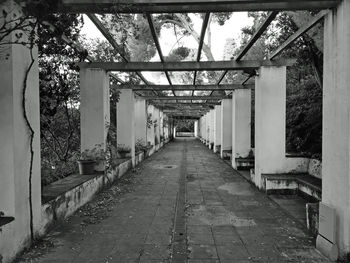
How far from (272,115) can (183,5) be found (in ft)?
14.4

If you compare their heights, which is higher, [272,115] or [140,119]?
[140,119]

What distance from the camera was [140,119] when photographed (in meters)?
15.5

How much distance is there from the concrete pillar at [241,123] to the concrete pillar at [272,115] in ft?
11.7

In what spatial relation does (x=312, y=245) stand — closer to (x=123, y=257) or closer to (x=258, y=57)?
(x=123, y=257)

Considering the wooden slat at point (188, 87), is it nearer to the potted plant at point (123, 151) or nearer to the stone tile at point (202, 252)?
the potted plant at point (123, 151)

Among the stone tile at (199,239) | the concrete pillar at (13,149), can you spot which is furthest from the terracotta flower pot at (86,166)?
the stone tile at (199,239)

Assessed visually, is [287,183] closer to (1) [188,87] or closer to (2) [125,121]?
(1) [188,87]

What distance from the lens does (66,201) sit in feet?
17.2

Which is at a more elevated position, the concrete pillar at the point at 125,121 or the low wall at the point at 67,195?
the concrete pillar at the point at 125,121

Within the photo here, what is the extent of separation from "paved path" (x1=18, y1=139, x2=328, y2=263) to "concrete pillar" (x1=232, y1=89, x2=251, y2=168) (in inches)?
150

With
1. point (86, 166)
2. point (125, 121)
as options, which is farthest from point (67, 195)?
point (125, 121)

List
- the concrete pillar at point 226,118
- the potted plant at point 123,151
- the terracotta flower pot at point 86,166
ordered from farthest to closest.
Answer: the concrete pillar at point 226,118 < the potted plant at point 123,151 < the terracotta flower pot at point 86,166

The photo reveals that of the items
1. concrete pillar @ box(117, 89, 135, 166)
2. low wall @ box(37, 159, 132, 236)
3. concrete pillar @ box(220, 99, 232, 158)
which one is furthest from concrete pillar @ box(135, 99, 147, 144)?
low wall @ box(37, 159, 132, 236)

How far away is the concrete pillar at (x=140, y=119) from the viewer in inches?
605
